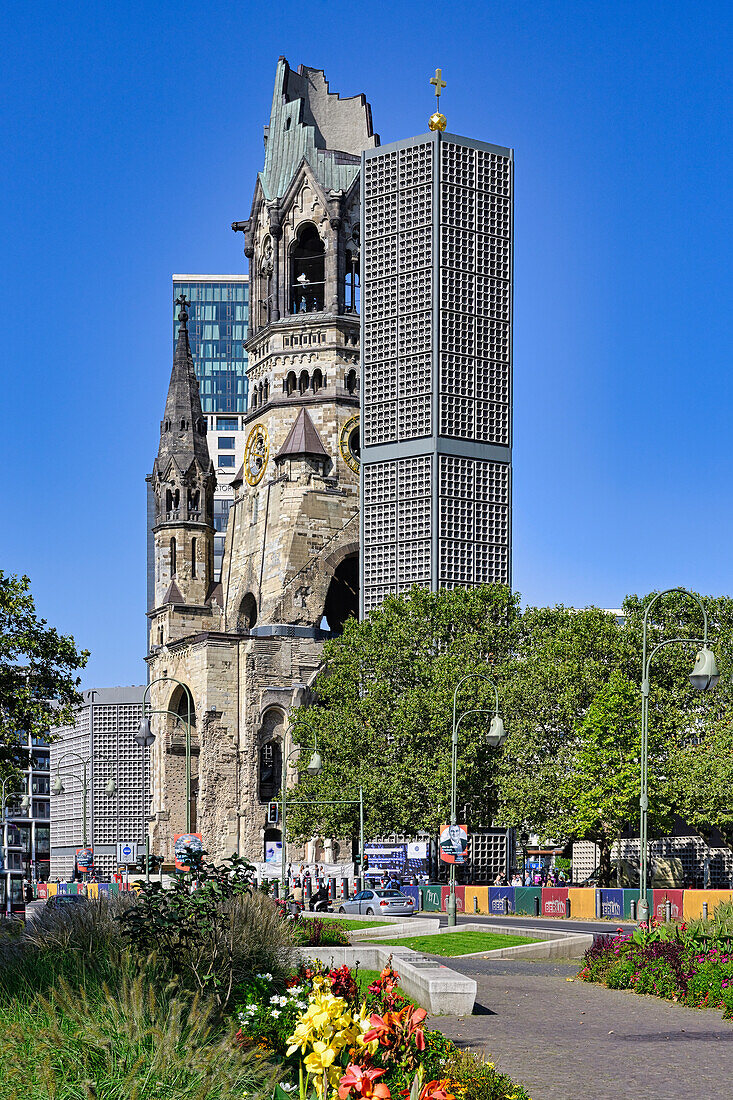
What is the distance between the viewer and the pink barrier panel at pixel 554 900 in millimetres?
56031

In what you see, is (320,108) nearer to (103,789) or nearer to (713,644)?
(103,789)

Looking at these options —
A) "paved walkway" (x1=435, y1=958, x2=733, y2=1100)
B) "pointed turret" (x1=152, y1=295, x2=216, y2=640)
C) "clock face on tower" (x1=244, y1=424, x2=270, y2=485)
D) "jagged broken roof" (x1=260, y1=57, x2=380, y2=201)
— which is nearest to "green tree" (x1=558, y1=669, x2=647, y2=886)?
"paved walkway" (x1=435, y1=958, x2=733, y2=1100)

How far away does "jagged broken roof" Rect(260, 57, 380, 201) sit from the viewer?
11794cm

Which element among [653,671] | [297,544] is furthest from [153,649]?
[653,671]

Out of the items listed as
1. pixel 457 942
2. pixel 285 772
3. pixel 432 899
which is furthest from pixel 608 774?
pixel 285 772

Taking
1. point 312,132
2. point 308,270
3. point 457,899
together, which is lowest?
point 457,899

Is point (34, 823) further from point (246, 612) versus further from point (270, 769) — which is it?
point (270, 769)

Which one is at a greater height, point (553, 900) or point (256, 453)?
point (256, 453)

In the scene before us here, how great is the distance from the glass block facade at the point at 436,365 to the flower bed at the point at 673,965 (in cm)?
6508

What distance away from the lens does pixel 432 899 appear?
63.1 metres

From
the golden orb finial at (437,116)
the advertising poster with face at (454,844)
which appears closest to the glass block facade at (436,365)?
the golden orb finial at (437,116)

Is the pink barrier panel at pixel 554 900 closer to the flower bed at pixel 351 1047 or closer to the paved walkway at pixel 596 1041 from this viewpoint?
the paved walkway at pixel 596 1041

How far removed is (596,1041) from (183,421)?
10466 cm

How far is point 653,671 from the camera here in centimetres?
6812
